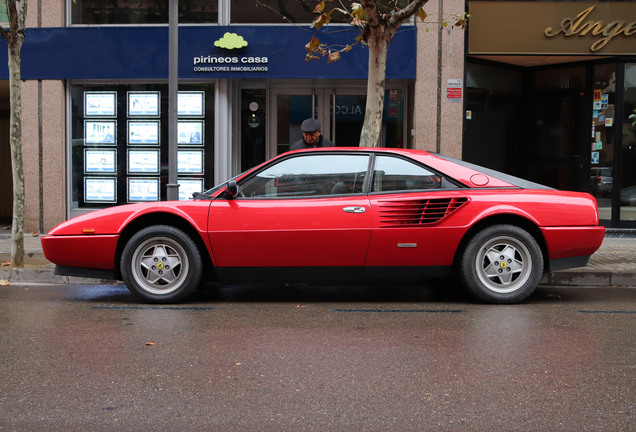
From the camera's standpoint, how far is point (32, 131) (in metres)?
11.9

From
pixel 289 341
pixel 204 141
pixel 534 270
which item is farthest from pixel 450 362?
pixel 204 141

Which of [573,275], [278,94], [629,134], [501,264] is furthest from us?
[278,94]

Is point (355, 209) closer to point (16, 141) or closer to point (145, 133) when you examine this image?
point (16, 141)

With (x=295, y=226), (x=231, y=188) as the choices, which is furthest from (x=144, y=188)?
(x=295, y=226)

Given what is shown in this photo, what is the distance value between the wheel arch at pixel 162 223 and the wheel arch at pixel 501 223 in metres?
2.26

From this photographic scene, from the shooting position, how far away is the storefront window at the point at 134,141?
11.9 meters

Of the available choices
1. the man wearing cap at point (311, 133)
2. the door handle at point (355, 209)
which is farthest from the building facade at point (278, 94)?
the door handle at point (355, 209)

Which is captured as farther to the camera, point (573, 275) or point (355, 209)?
point (573, 275)

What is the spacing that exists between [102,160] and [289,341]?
27.9 feet

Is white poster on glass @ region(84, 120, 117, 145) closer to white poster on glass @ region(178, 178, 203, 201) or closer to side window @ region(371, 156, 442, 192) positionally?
white poster on glass @ region(178, 178, 203, 201)

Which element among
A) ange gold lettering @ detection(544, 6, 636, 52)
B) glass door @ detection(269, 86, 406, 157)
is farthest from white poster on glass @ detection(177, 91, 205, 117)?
ange gold lettering @ detection(544, 6, 636, 52)

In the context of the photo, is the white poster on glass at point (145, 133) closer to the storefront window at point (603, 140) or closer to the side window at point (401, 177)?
the side window at point (401, 177)

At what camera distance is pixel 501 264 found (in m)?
6.04

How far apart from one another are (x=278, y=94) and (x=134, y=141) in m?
2.72
